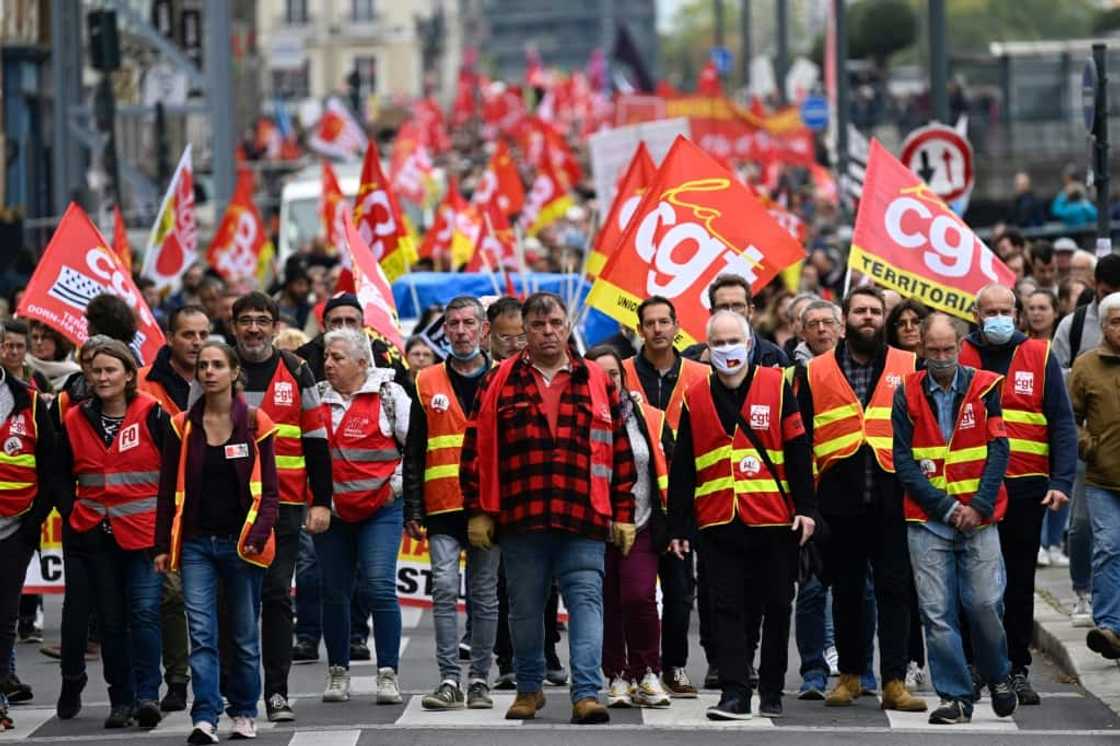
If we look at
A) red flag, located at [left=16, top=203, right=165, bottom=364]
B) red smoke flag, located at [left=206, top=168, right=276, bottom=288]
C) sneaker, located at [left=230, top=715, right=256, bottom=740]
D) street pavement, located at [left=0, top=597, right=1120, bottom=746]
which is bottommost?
street pavement, located at [left=0, top=597, right=1120, bottom=746]

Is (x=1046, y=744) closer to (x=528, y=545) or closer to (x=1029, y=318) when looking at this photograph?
(x=528, y=545)

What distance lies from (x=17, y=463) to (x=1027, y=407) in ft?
14.3

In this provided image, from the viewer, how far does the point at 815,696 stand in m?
12.6

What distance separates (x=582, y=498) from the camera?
11.7 m

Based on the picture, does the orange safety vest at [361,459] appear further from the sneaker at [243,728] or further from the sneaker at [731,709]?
the sneaker at [731,709]

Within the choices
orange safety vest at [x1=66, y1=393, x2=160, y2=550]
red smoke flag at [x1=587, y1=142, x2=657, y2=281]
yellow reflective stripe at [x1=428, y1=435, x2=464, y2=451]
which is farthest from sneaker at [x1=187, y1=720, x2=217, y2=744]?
red smoke flag at [x1=587, y1=142, x2=657, y2=281]

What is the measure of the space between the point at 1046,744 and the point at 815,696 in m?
1.68

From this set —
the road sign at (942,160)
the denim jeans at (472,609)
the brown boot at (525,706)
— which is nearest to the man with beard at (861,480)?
the brown boot at (525,706)

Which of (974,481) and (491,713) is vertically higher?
(974,481)

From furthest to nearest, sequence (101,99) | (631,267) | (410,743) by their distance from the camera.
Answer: (101,99) → (631,267) → (410,743)

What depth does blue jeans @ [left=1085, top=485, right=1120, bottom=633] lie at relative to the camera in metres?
12.7

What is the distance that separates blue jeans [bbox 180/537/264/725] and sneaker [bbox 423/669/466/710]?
36.1 inches

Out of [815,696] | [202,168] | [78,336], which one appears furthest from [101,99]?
[202,168]

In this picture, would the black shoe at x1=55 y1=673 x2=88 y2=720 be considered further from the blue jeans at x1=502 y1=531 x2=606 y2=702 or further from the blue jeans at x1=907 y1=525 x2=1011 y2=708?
the blue jeans at x1=907 y1=525 x2=1011 y2=708
